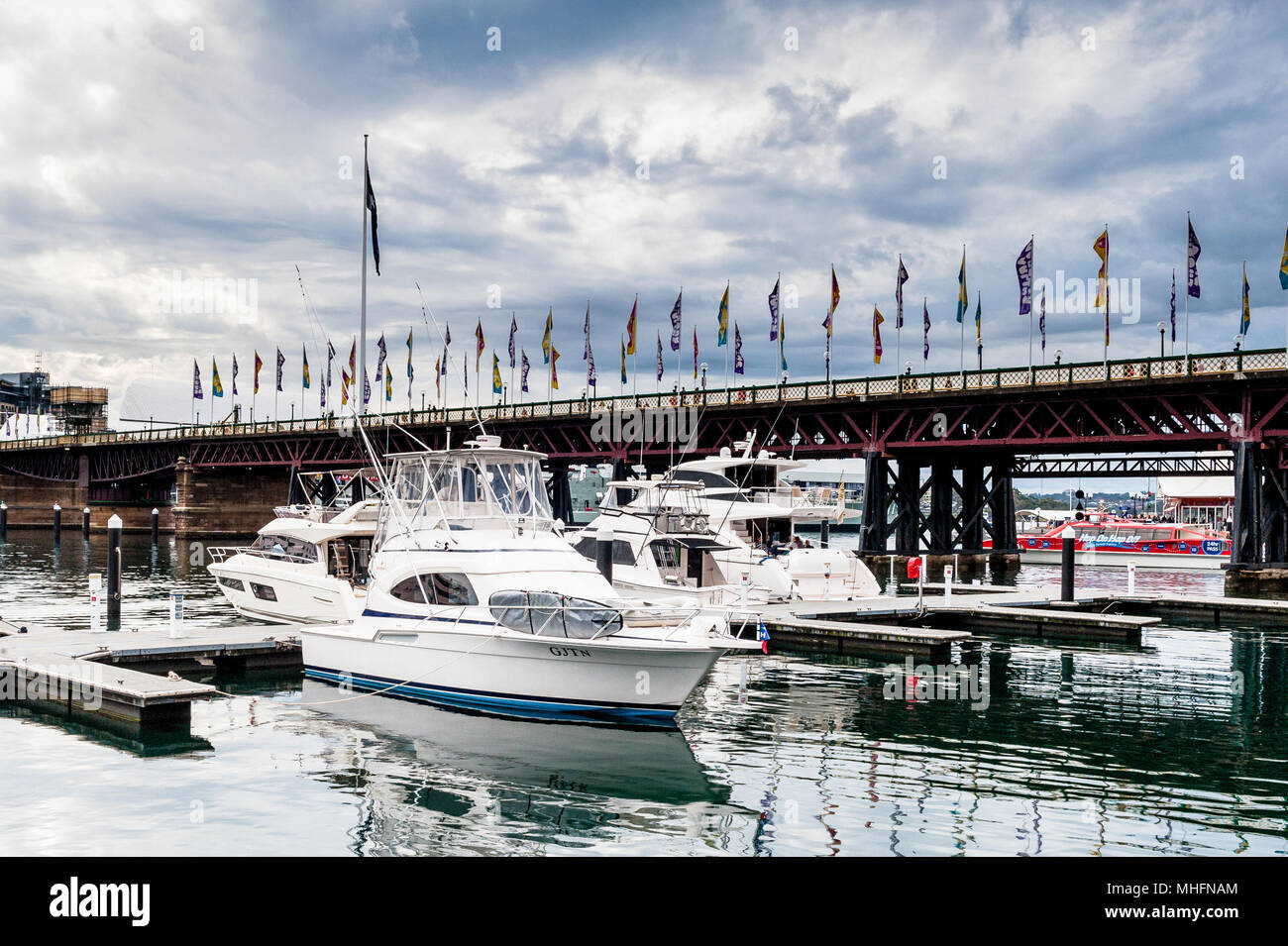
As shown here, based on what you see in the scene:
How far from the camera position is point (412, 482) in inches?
942

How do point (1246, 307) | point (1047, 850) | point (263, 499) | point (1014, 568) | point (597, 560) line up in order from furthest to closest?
1. point (263, 499)
2. point (1014, 568)
3. point (1246, 307)
4. point (597, 560)
5. point (1047, 850)

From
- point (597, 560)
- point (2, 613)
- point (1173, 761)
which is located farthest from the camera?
point (2, 613)

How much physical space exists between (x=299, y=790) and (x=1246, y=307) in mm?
48932

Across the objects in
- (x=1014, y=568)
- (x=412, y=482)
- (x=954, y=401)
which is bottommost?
(x=1014, y=568)

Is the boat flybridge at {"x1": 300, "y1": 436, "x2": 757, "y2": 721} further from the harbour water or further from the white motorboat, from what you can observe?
the white motorboat

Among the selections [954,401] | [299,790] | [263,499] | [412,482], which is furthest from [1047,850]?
[263,499]

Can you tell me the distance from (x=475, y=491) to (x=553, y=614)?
5.26 metres

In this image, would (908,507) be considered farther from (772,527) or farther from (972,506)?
(772,527)

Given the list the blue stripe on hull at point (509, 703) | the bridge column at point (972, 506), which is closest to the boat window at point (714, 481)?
the blue stripe on hull at point (509, 703)

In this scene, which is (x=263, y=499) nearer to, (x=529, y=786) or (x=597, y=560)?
(x=597, y=560)

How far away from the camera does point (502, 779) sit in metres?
15.8

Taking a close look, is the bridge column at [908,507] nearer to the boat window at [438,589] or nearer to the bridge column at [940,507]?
the bridge column at [940,507]

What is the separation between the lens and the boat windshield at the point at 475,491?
2264 centimetres
